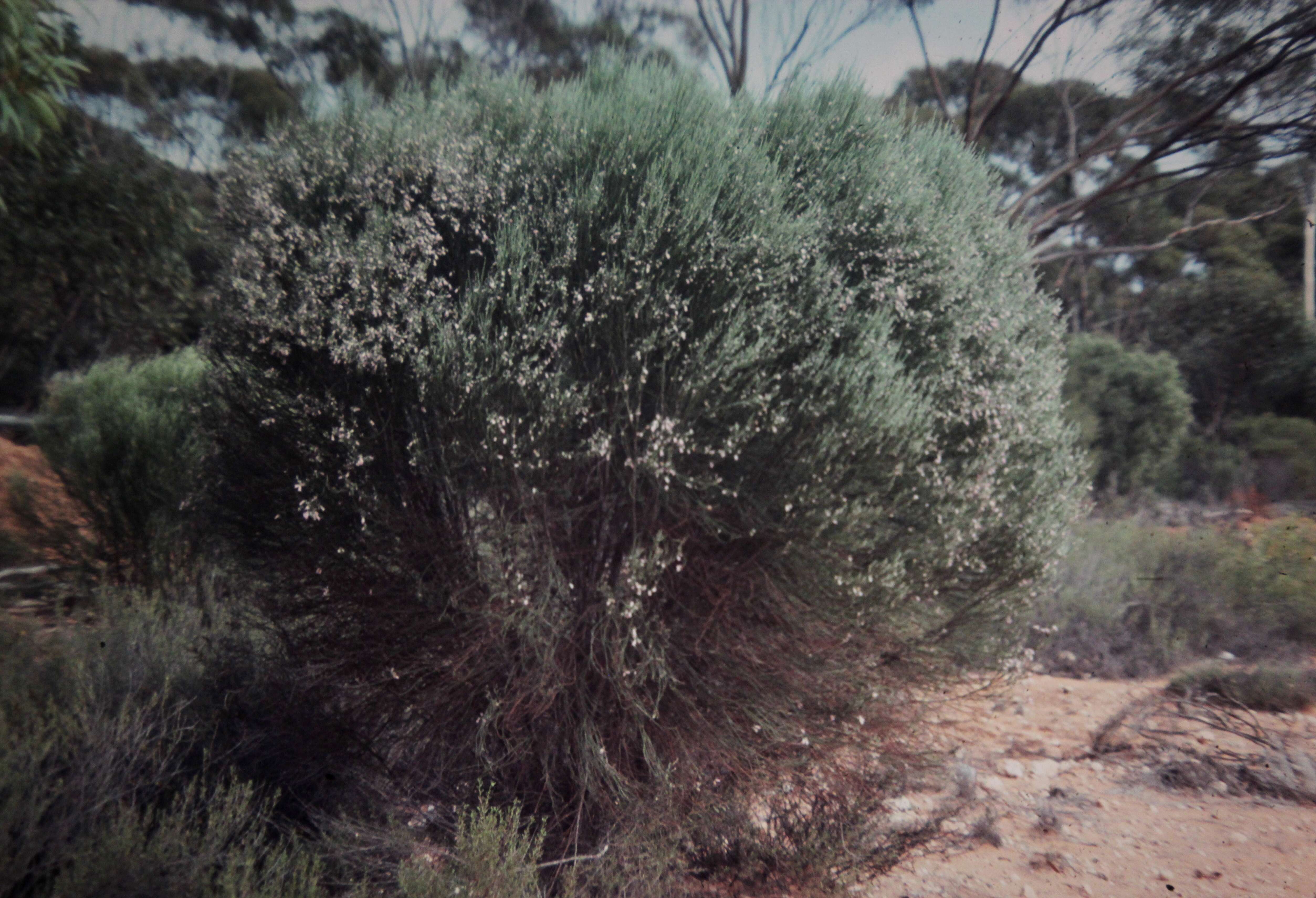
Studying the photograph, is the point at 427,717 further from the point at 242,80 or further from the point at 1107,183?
the point at 242,80

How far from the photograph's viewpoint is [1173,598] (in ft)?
23.9

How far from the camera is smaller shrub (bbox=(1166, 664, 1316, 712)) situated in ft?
13.8

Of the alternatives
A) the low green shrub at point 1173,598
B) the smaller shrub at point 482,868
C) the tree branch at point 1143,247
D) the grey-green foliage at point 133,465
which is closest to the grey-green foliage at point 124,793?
the smaller shrub at point 482,868

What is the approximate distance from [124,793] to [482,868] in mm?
1458

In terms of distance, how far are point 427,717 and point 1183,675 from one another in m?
5.16

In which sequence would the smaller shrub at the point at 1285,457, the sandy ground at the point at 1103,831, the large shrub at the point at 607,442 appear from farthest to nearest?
the smaller shrub at the point at 1285,457 < the sandy ground at the point at 1103,831 < the large shrub at the point at 607,442

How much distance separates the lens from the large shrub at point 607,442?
3.21 metres

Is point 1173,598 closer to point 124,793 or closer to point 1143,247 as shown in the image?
point 1143,247

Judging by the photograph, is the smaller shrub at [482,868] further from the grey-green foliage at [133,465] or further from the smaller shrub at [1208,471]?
the grey-green foliage at [133,465]

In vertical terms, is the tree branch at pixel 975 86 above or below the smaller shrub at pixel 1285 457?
above

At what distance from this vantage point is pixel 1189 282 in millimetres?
5906

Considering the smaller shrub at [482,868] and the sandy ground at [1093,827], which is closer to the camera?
the smaller shrub at [482,868]

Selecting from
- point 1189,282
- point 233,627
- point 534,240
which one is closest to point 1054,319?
point 1189,282

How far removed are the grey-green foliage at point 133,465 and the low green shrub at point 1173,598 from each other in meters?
6.25
